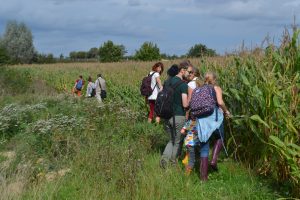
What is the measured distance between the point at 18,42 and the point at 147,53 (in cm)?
3870

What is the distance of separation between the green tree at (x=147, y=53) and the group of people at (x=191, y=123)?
39.4 metres

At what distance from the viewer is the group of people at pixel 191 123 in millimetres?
6746

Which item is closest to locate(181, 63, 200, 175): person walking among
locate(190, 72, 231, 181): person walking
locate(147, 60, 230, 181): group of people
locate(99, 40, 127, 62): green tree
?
locate(147, 60, 230, 181): group of people

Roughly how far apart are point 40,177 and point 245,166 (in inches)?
125

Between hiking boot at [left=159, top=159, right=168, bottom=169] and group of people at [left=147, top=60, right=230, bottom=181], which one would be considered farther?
hiking boot at [left=159, top=159, right=168, bottom=169]

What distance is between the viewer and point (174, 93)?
7.46 m

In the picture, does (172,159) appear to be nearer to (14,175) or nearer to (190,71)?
(190,71)

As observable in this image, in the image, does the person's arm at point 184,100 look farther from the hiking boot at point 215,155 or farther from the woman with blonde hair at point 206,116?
the hiking boot at point 215,155

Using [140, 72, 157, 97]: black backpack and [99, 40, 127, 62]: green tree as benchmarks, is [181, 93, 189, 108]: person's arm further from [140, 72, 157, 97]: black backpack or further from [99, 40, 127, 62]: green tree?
[99, 40, 127, 62]: green tree

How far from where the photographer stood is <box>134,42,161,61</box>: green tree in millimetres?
47219

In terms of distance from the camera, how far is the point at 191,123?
7.20 metres

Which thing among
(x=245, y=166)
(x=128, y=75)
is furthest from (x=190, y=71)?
(x=128, y=75)

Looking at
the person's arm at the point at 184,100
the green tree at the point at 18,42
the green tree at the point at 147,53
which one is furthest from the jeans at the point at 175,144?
the green tree at the point at 18,42

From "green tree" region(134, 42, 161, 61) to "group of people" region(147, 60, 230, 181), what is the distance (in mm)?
39419
